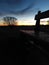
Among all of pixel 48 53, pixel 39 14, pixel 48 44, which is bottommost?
pixel 48 53

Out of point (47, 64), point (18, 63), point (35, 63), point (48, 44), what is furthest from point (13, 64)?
point (48, 44)

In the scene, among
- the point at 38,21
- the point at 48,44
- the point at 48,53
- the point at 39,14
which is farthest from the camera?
the point at 38,21

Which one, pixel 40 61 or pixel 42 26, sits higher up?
pixel 42 26

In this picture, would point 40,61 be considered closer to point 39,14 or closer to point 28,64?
point 28,64

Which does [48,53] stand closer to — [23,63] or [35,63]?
[35,63]

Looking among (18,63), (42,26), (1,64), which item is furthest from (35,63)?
(42,26)

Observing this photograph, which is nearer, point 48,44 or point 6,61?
point 48,44

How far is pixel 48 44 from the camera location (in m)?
3.86

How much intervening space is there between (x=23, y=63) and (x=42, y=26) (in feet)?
8.20

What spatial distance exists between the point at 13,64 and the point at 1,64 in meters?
0.39

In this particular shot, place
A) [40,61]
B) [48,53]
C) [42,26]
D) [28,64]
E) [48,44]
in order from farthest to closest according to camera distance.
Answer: [42,26], [28,64], [40,61], [48,53], [48,44]

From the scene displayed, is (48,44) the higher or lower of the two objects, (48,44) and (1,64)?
the higher

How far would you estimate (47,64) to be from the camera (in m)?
4.64

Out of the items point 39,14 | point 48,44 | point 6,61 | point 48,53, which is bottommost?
point 6,61
